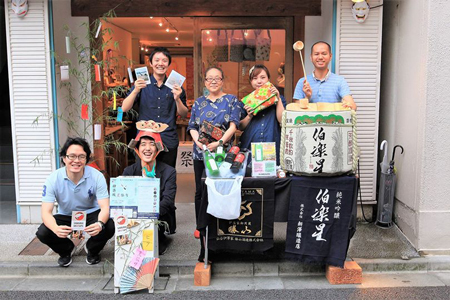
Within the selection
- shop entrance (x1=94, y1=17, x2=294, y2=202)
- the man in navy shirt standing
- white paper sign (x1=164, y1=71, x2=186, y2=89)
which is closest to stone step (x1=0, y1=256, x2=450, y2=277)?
the man in navy shirt standing

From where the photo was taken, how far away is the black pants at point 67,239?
161 inches

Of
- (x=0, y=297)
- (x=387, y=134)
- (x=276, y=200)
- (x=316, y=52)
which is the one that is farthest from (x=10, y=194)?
(x=387, y=134)

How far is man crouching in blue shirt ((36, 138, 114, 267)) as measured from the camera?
402 centimetres

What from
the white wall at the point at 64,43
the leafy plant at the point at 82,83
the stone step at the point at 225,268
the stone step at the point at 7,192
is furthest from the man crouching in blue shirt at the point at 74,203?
the stone step at the point at 7,192

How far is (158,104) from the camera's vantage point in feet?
15.5

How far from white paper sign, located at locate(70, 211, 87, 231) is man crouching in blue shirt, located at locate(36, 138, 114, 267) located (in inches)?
2.5

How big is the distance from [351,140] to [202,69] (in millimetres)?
3224

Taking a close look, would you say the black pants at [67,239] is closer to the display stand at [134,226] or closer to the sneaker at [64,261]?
the sneaker at [64,261]

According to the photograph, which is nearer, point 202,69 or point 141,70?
point 141,70

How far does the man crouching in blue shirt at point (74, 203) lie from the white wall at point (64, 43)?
1.37 meters

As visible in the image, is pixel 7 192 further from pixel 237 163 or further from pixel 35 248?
pixel 237 163

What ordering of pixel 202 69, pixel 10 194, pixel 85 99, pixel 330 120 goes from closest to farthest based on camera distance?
pixel 330 120 → pixel 85 99 → pixel 10 194 → pixel 202 69

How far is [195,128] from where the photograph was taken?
442 cm

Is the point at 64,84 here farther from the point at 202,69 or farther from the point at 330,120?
the point at 330,120
